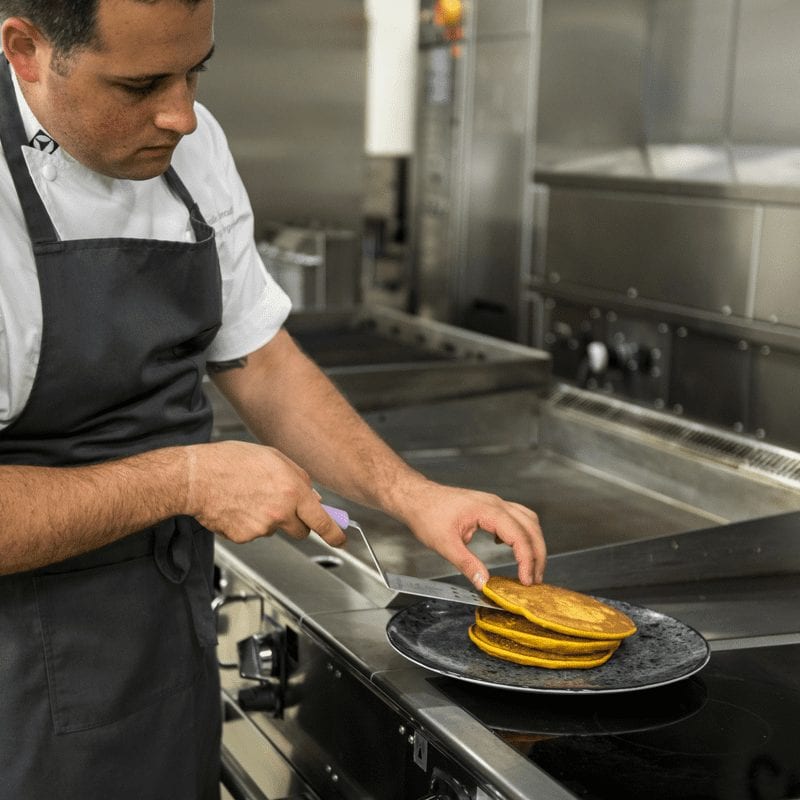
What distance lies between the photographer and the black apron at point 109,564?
123 cm

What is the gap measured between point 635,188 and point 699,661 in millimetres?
2352

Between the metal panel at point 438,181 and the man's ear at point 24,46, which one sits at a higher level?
the man's ear at point 24,46

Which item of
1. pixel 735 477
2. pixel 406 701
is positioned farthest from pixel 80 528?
pixel 735 477

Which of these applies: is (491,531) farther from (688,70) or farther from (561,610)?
(688,70)

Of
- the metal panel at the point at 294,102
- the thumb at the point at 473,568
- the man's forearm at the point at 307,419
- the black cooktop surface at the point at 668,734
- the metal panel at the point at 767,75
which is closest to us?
the black cooktop surface at the point at 668,734

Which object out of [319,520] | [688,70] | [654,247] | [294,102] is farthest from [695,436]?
[294,102]

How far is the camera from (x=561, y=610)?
1.21m

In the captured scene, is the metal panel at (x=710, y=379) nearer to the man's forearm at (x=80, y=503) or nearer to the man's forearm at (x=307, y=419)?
the man's forearm at (x=307, y=419)

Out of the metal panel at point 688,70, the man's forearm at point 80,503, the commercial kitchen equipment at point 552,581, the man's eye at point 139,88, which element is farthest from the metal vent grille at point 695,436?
the metal panel at point 688,70

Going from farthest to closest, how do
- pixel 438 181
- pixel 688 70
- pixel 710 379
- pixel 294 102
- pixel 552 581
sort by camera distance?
pixel 438 181
pixel 294 102
pixel 688 70
pixel 710 379
pixel 552 581

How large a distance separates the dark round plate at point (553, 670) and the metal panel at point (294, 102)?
10.2 ft

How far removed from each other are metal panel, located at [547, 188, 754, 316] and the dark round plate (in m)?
1.83

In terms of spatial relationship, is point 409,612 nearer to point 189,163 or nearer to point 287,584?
point 287,584

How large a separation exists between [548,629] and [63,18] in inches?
28.7
